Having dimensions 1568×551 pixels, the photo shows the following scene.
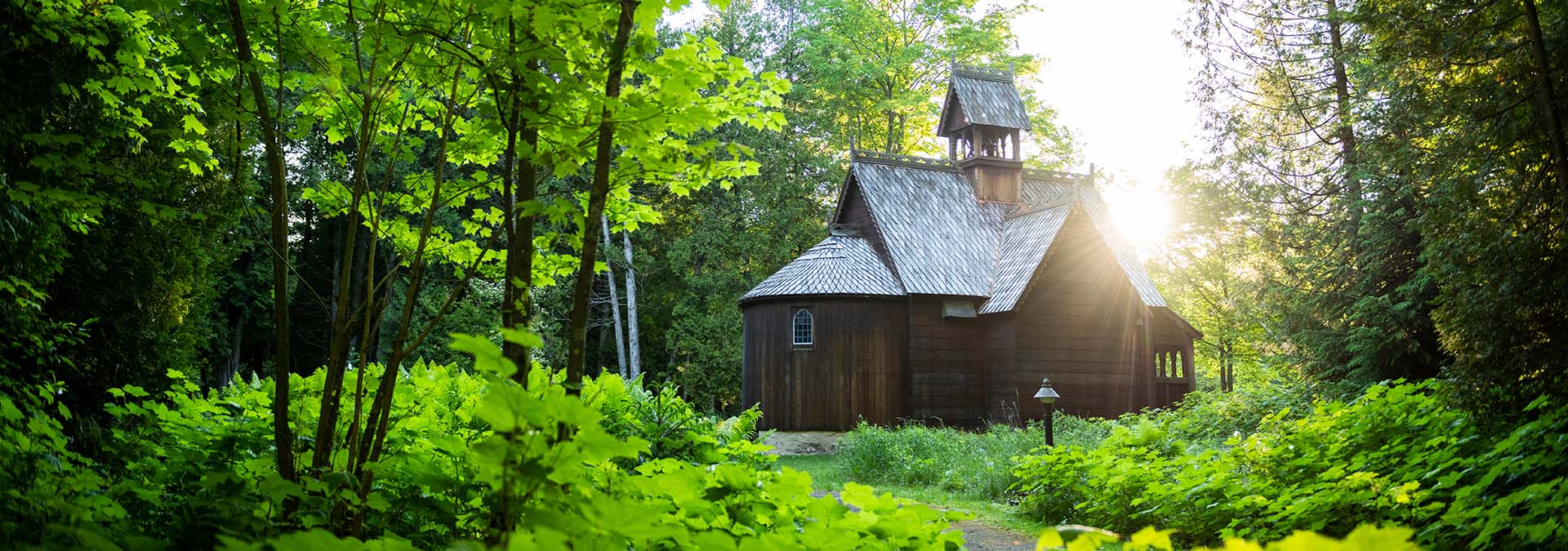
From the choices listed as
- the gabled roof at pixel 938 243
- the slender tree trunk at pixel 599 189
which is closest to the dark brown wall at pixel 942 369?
the gabled roof at pixel 938 243

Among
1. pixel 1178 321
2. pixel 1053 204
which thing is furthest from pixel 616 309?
pixel 1178 321

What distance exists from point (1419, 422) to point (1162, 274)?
27354 mm

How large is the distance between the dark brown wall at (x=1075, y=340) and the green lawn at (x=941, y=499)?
477 centimetres

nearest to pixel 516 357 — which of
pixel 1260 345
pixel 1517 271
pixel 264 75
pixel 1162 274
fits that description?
pixel 264 75

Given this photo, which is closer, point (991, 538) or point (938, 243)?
point (991, 538)

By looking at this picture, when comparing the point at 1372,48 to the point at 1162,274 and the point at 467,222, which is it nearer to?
the point at 467,222

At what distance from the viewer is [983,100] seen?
25.2 metres

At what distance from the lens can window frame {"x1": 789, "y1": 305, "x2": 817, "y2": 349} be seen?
809 inches

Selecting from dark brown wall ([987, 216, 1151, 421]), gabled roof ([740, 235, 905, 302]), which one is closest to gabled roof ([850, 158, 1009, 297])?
gabled roof ([740, 235, 905, 302])

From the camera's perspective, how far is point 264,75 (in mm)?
4117

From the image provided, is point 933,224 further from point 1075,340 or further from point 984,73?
point 984,73

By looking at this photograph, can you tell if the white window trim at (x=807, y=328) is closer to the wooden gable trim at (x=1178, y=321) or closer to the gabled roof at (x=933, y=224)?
the gabled roof at (x=933, y=224)

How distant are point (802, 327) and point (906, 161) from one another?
239 inches

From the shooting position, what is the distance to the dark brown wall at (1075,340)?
21.1 meters
